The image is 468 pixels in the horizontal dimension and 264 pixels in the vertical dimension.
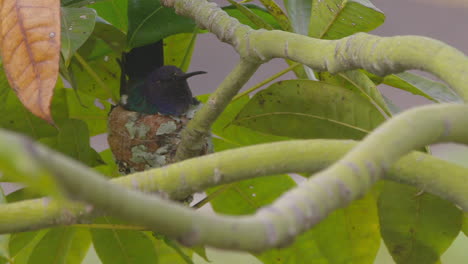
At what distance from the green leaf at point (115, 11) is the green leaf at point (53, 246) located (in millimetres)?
321

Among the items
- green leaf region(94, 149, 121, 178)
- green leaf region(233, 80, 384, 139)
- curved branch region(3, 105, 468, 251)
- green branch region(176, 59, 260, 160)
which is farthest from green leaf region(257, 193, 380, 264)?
curved branch region(3, 105, 468, 251)

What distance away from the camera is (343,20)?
2.56 ft

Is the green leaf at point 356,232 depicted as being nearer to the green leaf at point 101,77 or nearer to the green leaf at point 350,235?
the green leaf at point 350,235

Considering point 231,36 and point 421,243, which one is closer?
point 231,36

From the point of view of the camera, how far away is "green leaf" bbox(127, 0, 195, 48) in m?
0.85

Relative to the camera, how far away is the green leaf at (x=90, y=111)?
0.96m

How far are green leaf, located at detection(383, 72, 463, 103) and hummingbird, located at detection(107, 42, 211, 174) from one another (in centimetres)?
34

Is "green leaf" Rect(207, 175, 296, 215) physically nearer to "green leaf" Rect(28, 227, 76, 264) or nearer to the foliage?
the foliage

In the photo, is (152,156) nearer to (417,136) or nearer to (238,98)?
(238,98)

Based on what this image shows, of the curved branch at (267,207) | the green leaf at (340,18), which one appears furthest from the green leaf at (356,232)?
the curved branch at (267,207)

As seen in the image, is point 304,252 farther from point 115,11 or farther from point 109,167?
point 115,11

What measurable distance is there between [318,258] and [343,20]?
0.35 m

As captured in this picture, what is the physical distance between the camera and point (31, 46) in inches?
20.4

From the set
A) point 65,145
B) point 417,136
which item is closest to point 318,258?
point 65,145
